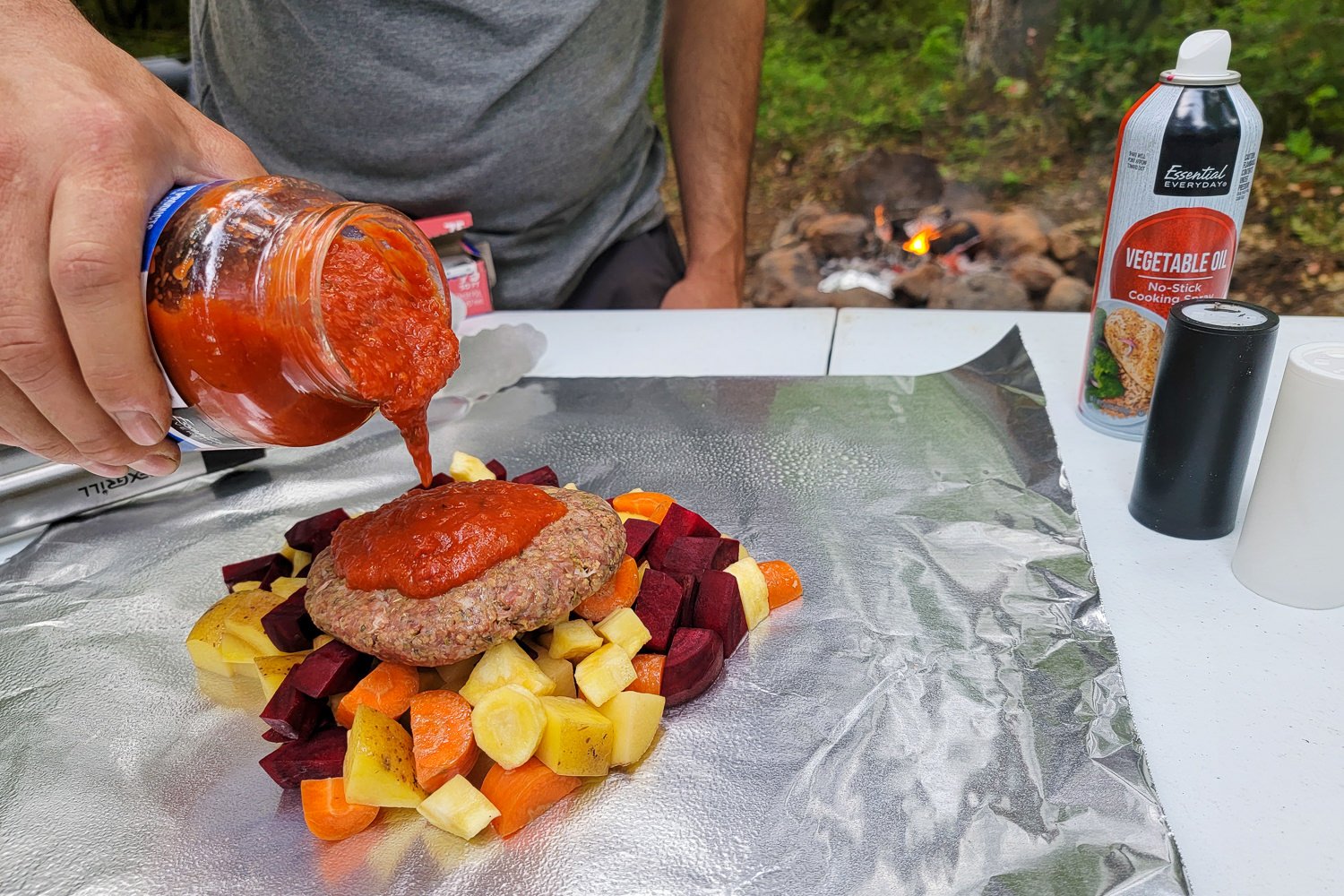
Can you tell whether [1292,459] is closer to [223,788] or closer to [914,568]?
[914,568]

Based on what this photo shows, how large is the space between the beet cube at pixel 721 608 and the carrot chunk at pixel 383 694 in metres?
0.47

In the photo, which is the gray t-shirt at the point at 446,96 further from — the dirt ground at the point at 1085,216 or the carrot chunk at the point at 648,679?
the dirt ground at the point at 1085,216

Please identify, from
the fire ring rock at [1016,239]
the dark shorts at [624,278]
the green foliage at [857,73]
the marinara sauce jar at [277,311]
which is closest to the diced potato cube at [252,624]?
the marinara sauce jar at [277,311]

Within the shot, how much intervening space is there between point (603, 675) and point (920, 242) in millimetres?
4513

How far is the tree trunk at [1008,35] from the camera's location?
19.1 feet

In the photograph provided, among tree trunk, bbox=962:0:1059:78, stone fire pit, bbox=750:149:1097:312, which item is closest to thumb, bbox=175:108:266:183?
stone fire pit, bbox=750:149:1097:312

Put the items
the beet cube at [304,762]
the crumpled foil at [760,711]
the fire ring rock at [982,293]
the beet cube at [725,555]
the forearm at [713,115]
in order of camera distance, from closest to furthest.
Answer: the crumpled foil at [760,711] < the beet cube at [304,762] < the beet cube at [725,555] < the forearm at [713,115] < the fire ring rock at [982,293]

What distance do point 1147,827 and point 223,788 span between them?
1293 millimetres

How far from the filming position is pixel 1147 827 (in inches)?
48.8

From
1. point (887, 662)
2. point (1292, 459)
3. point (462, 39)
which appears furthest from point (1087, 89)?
point (887, 662)

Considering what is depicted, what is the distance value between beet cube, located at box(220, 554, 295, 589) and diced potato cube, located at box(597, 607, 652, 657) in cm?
67

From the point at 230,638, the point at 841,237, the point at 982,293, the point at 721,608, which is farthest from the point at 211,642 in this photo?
the point at 841,237

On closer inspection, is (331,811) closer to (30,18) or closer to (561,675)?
(561,675)

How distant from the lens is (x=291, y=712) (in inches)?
57.5
